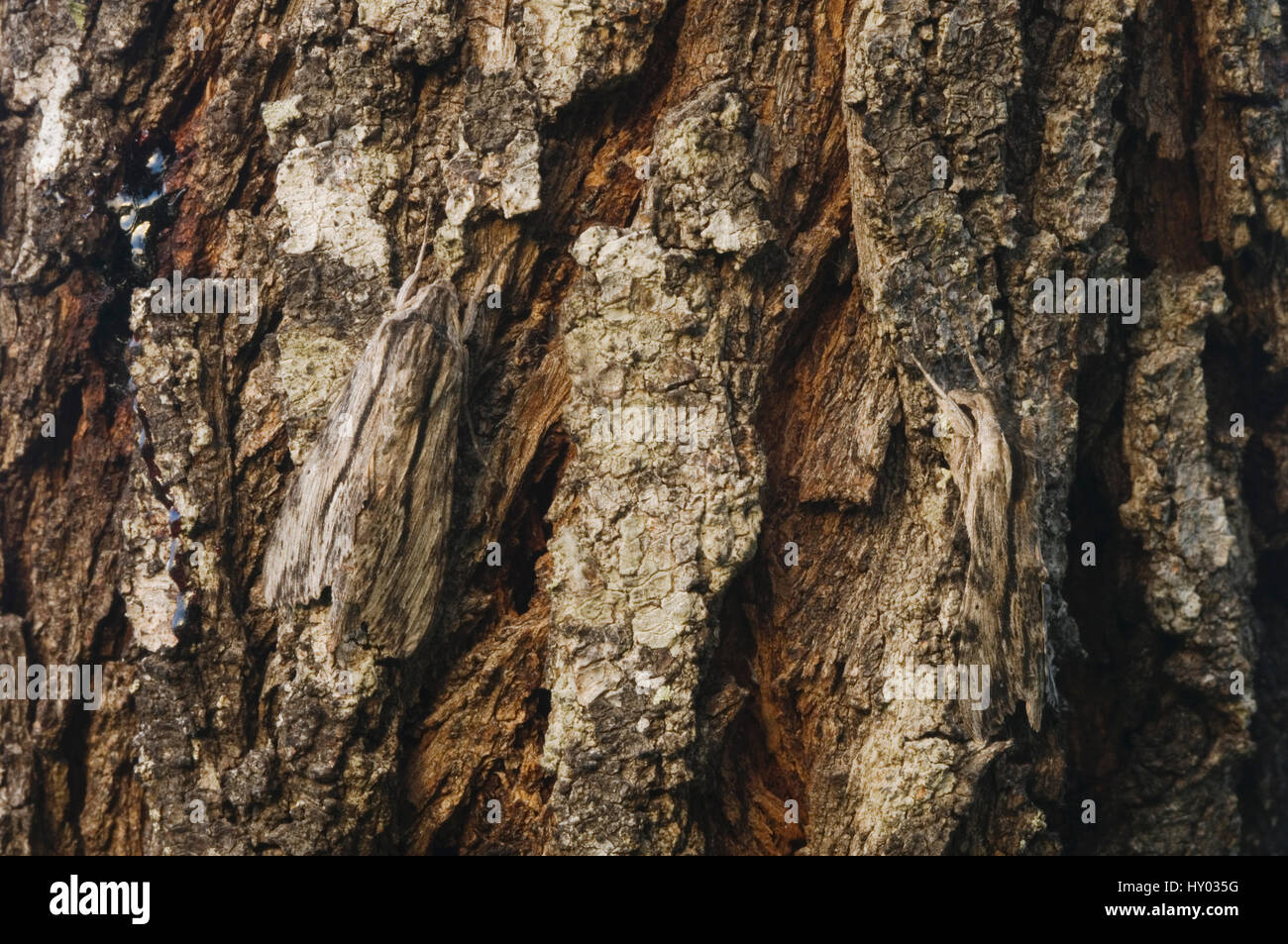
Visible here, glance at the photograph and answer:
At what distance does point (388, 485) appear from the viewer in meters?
5.43

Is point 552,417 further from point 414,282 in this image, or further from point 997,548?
point 997,548

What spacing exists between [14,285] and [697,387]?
12.2ft

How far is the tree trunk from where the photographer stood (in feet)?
18.2

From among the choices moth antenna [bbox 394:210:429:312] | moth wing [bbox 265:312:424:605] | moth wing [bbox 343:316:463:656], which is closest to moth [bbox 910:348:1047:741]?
moth wing [bbox 343:316:463:656]

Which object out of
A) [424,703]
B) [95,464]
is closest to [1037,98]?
[424,703]

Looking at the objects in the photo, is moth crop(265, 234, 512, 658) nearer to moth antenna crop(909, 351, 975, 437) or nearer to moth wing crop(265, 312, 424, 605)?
moth wing crop(265, 312, 424, 605)

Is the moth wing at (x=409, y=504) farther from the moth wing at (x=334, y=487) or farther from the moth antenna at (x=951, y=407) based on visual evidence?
the moth antenna at (x=951, y=407)

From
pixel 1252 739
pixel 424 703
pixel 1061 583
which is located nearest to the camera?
pixel 424 703

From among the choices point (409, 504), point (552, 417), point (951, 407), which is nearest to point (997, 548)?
point (951, 407)

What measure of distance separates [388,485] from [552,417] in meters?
0.92

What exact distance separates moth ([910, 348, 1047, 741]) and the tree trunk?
0.02 meters

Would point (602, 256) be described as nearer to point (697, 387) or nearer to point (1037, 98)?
point (697, 387)

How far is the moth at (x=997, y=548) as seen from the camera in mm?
5672

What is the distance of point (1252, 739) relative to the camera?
6910mm
